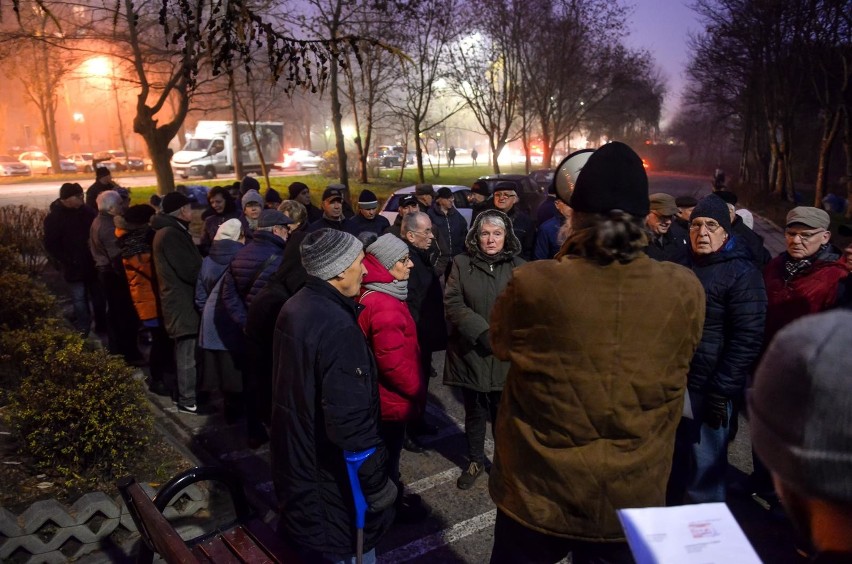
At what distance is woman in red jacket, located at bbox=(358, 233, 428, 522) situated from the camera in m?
3.56

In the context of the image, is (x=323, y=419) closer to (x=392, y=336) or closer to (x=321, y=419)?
(x=321, y=419)

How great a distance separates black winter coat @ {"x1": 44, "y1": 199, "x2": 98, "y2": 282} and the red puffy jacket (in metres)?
5.32

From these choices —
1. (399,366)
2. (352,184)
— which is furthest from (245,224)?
(352,184)

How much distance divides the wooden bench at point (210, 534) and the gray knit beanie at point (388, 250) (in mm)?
1534

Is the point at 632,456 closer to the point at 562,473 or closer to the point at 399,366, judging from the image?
the point at 562,473

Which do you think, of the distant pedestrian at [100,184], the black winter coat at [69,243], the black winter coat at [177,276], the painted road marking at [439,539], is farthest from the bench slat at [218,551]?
the distant pedestrian at [100,184]

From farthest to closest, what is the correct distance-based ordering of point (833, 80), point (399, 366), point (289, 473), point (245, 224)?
point (833, 80)
point (245, 224)
point (399, 366)
point (289, 473)

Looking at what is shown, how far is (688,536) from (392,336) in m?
2.33

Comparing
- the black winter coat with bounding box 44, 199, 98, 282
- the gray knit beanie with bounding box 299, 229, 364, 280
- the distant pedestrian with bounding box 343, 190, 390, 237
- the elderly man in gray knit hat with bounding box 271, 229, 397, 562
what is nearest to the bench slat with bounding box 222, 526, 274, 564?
the elderly man in gray knit hat with bounding box 271, 229, 397, 562

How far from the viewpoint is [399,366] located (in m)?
3.61

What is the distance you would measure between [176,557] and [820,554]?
2004 mm

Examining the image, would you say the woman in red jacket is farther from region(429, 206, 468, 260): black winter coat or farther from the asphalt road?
the asphalt road

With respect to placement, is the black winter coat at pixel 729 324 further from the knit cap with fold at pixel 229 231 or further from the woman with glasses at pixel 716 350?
the knit cap with fold at pixel 229 231

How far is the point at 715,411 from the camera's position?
3.53 meters
